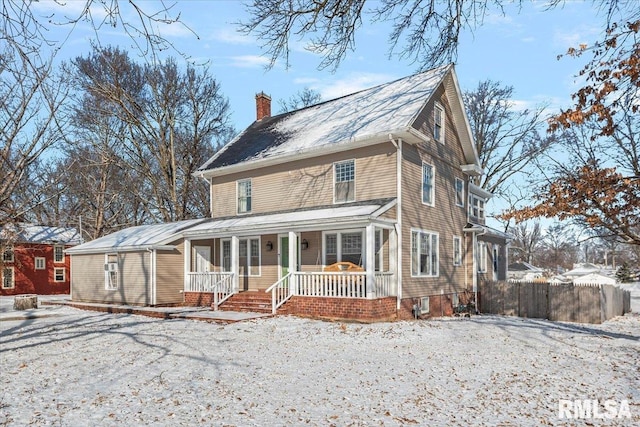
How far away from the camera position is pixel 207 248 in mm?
20438

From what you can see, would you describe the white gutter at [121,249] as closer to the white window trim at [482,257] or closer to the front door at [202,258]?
the front door at [202,258]

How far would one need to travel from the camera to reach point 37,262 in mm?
34688

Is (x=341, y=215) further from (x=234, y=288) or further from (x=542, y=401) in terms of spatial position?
(x=542, y=401)

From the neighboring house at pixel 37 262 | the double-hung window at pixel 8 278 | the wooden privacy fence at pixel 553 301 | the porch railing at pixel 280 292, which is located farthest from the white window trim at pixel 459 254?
the double-hung window at pixel 8 278

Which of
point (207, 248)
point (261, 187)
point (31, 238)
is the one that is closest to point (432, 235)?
point (261, 187)

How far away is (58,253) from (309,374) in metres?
33.3

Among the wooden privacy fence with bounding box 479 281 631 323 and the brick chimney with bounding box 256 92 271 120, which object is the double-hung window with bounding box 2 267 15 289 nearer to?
the brick chimney with bounding box 256 92 271 120

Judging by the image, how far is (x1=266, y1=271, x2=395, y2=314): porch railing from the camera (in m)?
14.5

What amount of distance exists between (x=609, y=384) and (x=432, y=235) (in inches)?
401

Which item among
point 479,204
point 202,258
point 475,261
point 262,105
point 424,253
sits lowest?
point 475,261

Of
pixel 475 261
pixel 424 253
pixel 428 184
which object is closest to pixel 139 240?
pixel 424 253

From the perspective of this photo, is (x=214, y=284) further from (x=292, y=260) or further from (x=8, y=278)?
(x=8, y=278)

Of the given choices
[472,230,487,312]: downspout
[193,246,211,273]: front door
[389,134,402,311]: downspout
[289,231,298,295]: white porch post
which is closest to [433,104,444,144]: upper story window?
[389,134,402,311]: downspout

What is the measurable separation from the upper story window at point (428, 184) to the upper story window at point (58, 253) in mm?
28953
